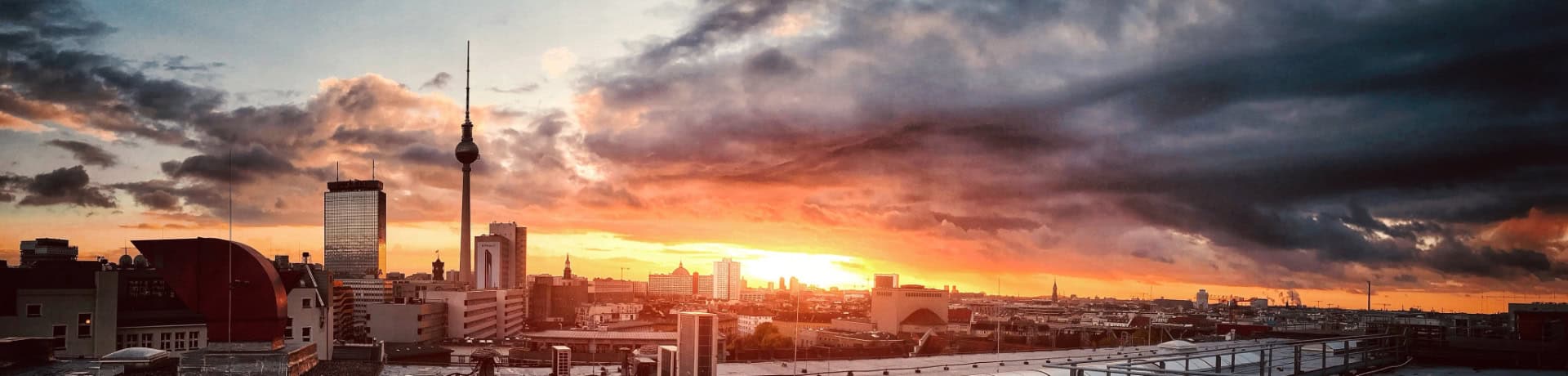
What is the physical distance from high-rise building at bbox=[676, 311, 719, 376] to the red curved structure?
1874 cm

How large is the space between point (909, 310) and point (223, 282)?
309 feet

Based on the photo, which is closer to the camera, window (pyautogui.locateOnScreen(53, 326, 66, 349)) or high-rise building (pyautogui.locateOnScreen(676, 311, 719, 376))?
high-rise building (pyautogui.locateOnScreen(676, 311, 719, 376))

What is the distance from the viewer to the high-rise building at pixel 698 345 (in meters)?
29.2

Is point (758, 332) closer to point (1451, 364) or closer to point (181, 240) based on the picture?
point (181, 240)

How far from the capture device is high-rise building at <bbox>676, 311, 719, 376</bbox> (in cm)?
2919

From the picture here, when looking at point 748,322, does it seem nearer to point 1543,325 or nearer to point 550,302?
point 550,302

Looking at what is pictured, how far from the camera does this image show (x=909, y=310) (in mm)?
120250

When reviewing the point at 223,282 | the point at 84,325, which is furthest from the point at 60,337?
the point at 223,282

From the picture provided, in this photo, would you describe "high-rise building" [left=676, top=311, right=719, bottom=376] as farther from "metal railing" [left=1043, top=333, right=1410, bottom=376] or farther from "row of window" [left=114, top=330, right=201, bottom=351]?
"row of window" [left=114, top=330, right=201, bottom=351]

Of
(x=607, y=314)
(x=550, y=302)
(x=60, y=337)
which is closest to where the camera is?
(x=60, y=337)

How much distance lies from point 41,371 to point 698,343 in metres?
17.0

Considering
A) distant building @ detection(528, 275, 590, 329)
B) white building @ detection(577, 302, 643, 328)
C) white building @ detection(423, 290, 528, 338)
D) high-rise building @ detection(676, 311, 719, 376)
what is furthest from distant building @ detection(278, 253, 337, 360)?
distant building @ detection(528, 275, 590, 329)

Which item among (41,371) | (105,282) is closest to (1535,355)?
(41,371)

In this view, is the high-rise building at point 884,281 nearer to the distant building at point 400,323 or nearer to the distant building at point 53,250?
the distant building at point 400,323
